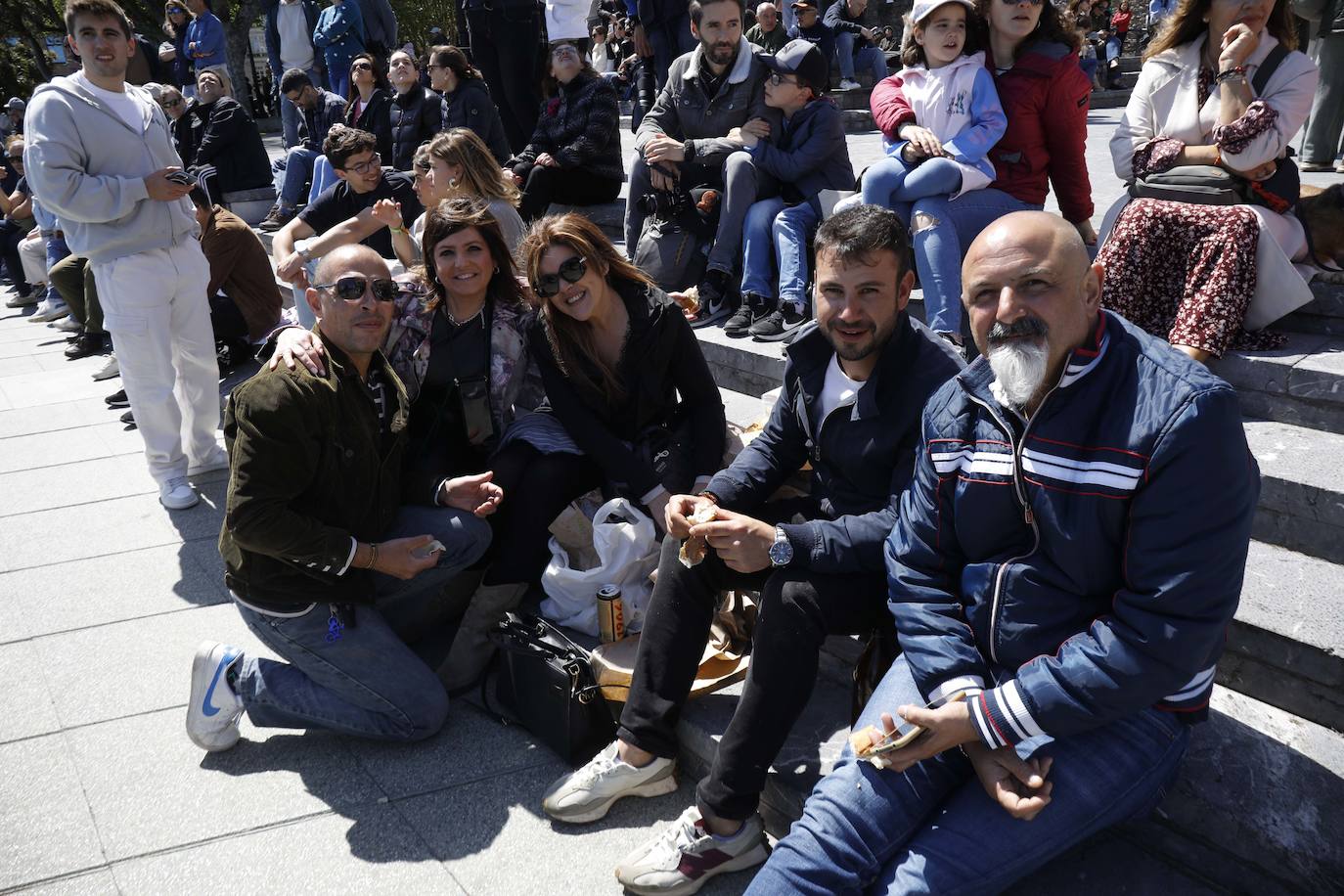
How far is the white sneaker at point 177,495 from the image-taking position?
504 centimetres

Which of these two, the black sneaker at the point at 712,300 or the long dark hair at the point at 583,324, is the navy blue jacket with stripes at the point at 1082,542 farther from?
the black sneaker at the point at 712,300

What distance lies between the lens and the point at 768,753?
94.0 inches

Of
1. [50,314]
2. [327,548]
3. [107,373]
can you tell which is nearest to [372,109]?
[107,373]

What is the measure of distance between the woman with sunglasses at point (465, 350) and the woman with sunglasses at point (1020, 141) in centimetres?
175

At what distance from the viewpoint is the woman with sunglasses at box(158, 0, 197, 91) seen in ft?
43.4

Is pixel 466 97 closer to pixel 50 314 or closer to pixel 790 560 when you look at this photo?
pixel 50 314

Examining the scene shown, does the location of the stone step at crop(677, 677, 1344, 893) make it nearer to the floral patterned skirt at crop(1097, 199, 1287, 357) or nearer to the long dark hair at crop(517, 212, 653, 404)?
the floral patterned skirt at crop(1097, 199, 1287, 357)

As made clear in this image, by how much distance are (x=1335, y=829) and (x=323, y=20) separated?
37.9 ft

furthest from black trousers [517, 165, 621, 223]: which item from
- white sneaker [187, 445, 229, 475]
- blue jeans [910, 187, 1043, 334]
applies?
blue jeans [910, 187, 1043, 334]

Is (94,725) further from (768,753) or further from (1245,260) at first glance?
(1245,260)

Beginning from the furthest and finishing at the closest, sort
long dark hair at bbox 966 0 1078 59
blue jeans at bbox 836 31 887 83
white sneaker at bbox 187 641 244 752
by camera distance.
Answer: blue jeans at bbox 836 31 887 83
long dark hair at bbox 966 0 1078 59
white sneaker at bbox 187 641 244 752

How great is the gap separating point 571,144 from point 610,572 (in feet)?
13.1

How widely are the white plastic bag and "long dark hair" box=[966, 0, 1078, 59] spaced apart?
264 cm

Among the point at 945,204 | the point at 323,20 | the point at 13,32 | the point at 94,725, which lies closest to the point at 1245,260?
the point at 945,204
